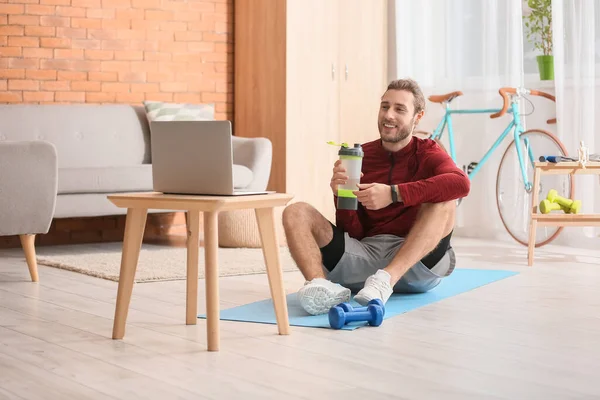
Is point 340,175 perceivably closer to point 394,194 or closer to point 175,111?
point 394,194

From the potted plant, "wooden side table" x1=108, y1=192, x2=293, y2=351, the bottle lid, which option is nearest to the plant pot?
the potted plant

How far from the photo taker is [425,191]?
3.57 metres

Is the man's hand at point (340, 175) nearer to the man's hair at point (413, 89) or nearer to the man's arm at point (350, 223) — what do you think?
the man's arm at point (350, 223)

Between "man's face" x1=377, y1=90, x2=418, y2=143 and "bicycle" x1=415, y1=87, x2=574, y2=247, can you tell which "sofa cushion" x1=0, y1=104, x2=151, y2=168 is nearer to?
"bicycle" x1=415, y1=87, x2=574, y2=247

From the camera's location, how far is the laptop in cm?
293

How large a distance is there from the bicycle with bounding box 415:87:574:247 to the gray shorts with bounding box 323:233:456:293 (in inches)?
80.8

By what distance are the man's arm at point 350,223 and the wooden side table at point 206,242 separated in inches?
29.6

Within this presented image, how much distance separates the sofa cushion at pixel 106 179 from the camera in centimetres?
546

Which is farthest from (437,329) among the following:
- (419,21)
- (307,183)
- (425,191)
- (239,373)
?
(419,21)

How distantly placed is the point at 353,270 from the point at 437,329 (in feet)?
2.00

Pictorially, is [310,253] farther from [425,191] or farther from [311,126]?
[311,126]

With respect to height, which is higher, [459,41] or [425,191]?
[459,41]

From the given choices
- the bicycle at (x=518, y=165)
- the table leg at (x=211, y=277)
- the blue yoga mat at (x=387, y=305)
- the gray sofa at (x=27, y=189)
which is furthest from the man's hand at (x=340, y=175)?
the bicycle at (x=518, y=165)

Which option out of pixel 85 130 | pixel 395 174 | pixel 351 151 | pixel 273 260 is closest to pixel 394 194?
pixel 395 174
